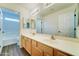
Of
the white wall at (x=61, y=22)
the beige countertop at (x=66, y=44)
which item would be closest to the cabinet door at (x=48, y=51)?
the beige countertop at (x=66, y=44)

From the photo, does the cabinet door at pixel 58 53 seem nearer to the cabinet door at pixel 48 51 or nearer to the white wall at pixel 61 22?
the cabinet door at pixel 48 51

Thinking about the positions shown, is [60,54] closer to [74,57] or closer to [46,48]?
[74,57]

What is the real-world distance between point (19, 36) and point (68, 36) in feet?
8.67

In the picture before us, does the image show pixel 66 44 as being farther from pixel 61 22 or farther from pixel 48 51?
pixel 61 22

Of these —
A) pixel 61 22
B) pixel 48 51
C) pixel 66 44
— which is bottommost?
pixel 48 51

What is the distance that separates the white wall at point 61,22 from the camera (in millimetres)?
1570

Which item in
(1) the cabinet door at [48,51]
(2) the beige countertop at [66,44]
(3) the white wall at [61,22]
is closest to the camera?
(2) the beige countertop at [66,44]

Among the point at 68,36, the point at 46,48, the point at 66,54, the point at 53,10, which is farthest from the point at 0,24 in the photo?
the point at 66,54

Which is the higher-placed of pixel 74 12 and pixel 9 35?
pixel 74 12

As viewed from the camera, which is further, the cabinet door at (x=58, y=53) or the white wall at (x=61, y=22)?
the white wall at (x=61, y=22)

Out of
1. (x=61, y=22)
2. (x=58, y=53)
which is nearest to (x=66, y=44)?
(x=58, y=53)

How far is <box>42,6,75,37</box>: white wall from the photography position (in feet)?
5.15

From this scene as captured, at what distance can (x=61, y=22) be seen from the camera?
69.4 inches

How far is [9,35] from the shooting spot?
12.6 ft
